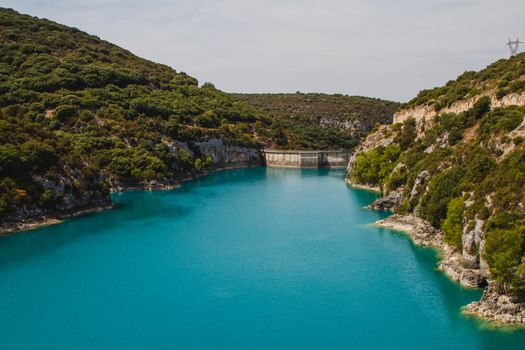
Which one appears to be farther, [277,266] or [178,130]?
[178,130]

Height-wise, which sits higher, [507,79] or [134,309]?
[507,79]

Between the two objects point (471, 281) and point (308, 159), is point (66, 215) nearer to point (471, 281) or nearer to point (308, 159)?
point (471, 281)

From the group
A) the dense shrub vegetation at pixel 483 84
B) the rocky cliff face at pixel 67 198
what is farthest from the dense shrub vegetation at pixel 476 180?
the rocky cliff face at pixel 67 198

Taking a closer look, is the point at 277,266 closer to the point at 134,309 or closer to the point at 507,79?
the point at 134,309

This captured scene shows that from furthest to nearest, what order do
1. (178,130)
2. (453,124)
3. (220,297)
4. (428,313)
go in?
(178,130), (453,124), (220,297), (428,313)

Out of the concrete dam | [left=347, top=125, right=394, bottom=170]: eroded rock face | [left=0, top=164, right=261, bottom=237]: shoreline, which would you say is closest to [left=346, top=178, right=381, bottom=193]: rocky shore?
[left=347, top=125, right=394, bottom=170]: eroded rock face

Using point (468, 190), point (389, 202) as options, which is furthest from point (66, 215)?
point (468, 190)

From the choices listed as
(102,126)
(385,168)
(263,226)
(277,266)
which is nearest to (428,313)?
(277,266)
